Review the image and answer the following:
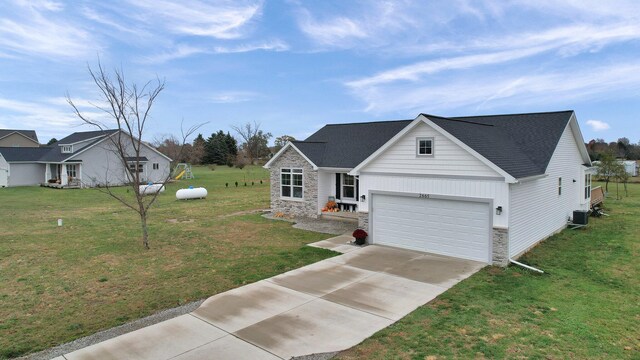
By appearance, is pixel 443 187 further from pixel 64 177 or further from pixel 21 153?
pixel 21 153

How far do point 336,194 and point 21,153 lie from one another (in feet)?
132

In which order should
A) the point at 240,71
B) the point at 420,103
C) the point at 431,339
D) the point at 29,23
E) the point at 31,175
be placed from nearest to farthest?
1. the point at 431,339
2. the point at 29,23
3. the point at 240,71
4. the point at 420,103
5. the point at 31,175

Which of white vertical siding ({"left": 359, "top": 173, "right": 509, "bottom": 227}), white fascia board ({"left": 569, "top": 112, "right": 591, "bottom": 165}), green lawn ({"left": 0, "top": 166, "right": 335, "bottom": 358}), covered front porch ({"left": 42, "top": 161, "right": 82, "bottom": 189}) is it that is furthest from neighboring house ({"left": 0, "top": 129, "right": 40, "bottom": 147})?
white fascia board ({"left": 569, "top": 112, "right": 591, "bottom": 165})

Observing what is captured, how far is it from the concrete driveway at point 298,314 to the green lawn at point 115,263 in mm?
1016

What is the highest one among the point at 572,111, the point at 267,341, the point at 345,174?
the point at 572,111

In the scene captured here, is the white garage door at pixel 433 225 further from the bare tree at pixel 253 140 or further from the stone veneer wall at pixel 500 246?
the bare tree at pixel 253 140

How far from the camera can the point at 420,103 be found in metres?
26.4

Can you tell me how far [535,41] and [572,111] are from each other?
4449 millimetres

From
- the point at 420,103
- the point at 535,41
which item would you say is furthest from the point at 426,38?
the point at 420,103

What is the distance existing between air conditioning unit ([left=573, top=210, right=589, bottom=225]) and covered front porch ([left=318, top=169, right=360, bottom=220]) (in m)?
10.0

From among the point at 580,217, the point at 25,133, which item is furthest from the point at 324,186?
the point at 25,133

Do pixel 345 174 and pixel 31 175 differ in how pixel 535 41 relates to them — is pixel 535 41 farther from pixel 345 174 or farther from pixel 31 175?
pixel 31 175

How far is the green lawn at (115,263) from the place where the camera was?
799cm

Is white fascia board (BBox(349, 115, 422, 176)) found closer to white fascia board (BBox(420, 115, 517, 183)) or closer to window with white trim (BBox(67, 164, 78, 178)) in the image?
white fascia board (BBox(420, 115, 517, 183))
